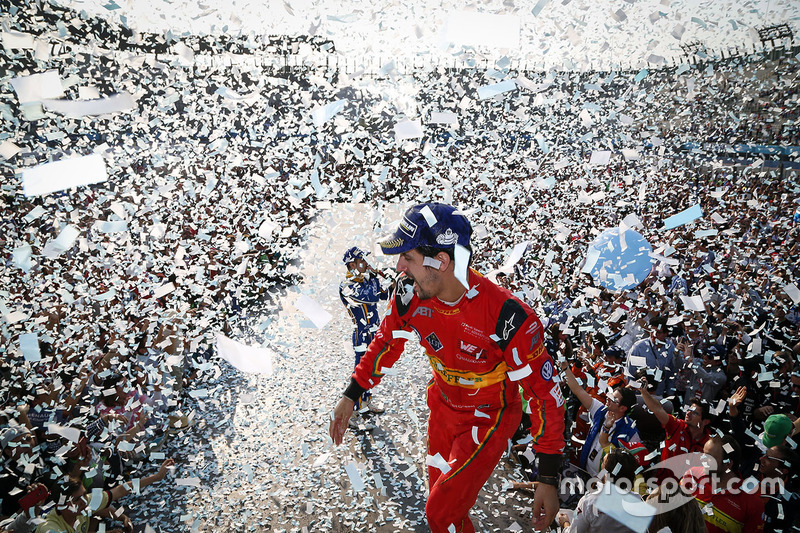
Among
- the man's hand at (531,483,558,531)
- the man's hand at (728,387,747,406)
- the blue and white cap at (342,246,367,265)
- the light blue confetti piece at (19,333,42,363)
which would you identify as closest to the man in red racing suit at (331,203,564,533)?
the man's hand at (531,483,558,531)

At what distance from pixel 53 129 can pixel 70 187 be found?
6.38 m

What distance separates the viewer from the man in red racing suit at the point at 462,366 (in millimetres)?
2998

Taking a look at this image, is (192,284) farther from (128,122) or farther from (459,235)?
(128,122)

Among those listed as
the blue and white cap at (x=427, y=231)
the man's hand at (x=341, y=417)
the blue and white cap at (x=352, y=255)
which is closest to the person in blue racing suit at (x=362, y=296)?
the blue and white cap at (x=352, y=255)

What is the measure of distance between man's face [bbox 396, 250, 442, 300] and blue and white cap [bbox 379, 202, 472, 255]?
0.08m

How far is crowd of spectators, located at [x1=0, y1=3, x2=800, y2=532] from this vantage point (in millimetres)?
4582

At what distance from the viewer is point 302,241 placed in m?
18.1

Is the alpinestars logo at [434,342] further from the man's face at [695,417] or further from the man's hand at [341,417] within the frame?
the man's face at [695,417]

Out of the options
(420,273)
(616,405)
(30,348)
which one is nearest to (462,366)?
(420,273)

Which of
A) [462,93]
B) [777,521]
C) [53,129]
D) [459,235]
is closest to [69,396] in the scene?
[459,235]

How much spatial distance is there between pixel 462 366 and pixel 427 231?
952mm

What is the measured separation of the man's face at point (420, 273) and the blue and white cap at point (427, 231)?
75 millimetres

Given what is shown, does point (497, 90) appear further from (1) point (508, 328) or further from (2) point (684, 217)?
(1) point (508, 328)

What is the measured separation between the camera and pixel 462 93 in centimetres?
4022
